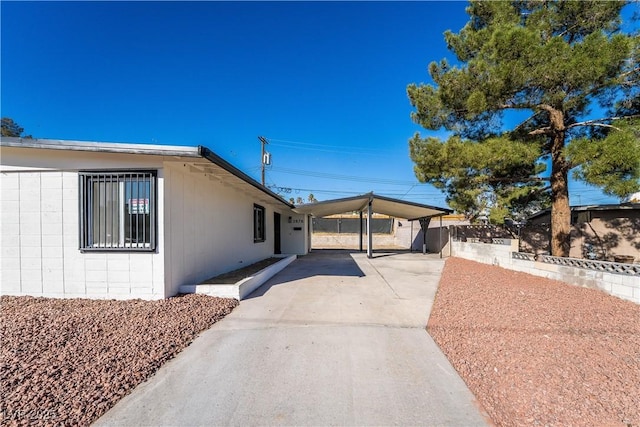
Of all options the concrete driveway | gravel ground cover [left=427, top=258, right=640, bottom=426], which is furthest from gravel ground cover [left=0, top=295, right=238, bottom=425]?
gravel ground cover [left=427, top=258, right=640, bottom=426]

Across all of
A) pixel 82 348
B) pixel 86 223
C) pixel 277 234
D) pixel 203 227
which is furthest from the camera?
pixel 277 234

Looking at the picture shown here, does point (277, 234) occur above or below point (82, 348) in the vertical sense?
above

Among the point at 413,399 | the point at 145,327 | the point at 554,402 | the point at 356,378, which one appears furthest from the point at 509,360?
the point at 145,327

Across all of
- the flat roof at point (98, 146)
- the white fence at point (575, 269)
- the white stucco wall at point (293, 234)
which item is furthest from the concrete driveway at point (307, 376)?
the white stucco wall at point (293, 234)

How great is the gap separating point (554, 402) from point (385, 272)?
653cm

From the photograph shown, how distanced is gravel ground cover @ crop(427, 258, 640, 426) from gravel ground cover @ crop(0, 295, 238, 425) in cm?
303

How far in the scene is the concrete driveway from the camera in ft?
7.14

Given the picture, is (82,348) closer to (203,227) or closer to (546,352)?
(203,227)

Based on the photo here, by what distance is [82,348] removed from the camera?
302cm

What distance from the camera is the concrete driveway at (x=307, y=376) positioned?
2.18 meters

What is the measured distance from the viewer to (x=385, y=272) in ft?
28.9

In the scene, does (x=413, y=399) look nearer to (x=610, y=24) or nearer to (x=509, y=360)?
(x=509, y=360)

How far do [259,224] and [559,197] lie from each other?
9067mm

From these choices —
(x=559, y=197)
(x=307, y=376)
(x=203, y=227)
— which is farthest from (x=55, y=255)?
(x=559, y=197)
